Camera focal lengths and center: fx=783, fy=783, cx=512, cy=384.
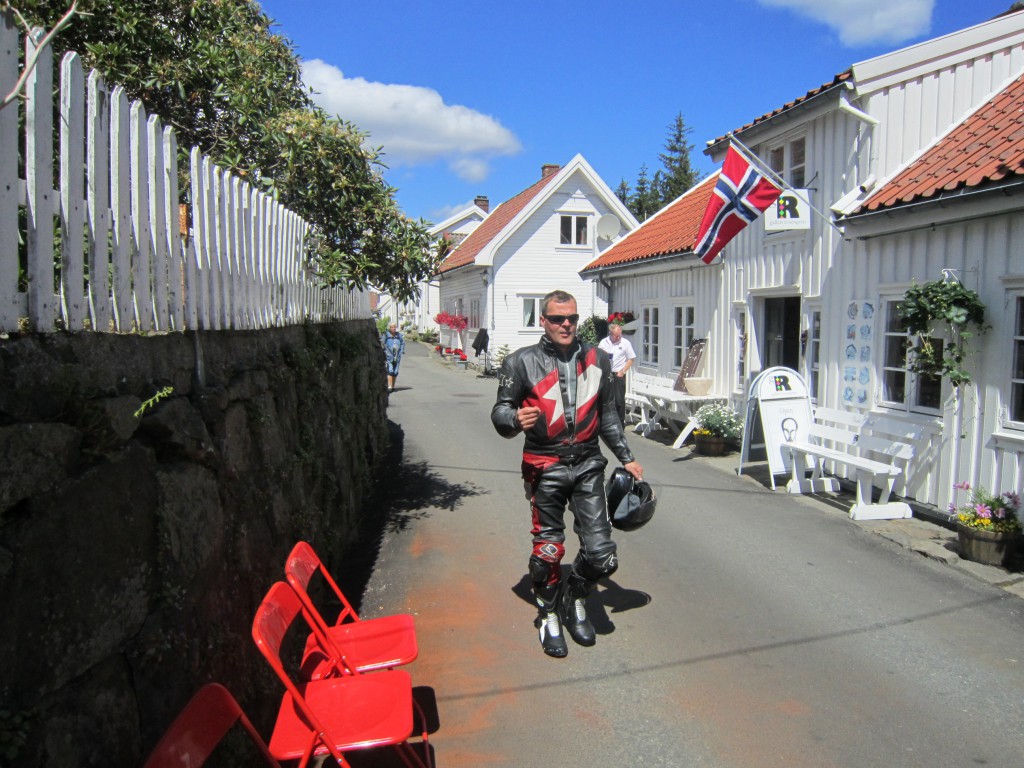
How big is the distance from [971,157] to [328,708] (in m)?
7.29

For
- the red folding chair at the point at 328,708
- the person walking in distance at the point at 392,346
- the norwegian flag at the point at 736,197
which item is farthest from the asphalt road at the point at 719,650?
the person walking in distance at the point at 392,346

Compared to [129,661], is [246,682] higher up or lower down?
lower down

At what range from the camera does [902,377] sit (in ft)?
26.3

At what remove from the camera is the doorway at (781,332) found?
11.2 metres

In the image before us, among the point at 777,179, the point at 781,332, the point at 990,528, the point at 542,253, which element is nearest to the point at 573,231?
the point at 542,253

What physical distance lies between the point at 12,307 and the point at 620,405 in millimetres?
3392

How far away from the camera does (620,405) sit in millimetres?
4816

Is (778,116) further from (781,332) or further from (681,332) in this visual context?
(681,332)

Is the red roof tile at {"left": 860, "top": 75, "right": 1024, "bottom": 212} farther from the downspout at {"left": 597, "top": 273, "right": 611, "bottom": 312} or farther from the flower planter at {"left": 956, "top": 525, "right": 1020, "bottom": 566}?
the downspout at {"left": 597, "top": 273, "right": 611, "bottom": 312}

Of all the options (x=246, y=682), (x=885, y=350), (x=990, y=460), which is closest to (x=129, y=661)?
(x=246, y=682)

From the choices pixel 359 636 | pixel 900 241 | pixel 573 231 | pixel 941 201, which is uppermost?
pixel 573 231

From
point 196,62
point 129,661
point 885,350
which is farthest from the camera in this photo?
point 885,350

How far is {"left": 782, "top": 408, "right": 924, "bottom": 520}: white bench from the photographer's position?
7453 millimetres

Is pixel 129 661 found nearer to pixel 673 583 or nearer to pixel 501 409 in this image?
pixel 501 409
